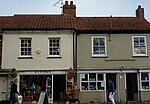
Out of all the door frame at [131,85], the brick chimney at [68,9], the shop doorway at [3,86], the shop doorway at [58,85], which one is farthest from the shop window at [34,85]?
the door frame at [131,85]

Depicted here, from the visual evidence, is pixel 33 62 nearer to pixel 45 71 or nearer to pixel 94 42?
pixel 45 71

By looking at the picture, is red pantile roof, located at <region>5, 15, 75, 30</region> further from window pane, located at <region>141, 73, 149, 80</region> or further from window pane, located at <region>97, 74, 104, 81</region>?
window pane, located at <region>141, 73, 149, 80</region>

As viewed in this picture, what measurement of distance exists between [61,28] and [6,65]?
5.36m

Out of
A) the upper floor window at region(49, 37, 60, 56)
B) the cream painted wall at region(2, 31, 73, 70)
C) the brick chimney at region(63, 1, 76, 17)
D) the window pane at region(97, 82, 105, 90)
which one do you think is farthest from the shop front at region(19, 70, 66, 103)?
the brick chimney at region(63, 1, 76, 17)

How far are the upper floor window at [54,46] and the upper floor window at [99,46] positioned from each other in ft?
9.62

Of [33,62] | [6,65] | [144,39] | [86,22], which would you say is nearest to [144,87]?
[144,39]

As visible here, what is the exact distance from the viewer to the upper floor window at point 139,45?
23.4m

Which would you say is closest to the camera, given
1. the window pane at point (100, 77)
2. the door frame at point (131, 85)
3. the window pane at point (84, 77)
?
the window pane at point (84, 77)

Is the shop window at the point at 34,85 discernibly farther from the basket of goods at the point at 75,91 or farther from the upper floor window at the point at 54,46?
the basket of goods at the point at 75,91

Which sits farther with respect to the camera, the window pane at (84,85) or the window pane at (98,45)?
the window pane at (98,45)

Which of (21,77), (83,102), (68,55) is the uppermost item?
(68,55)

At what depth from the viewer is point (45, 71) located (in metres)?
22.4

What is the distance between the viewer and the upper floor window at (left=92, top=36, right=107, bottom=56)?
76.1 ft

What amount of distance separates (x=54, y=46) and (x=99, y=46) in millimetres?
3748
